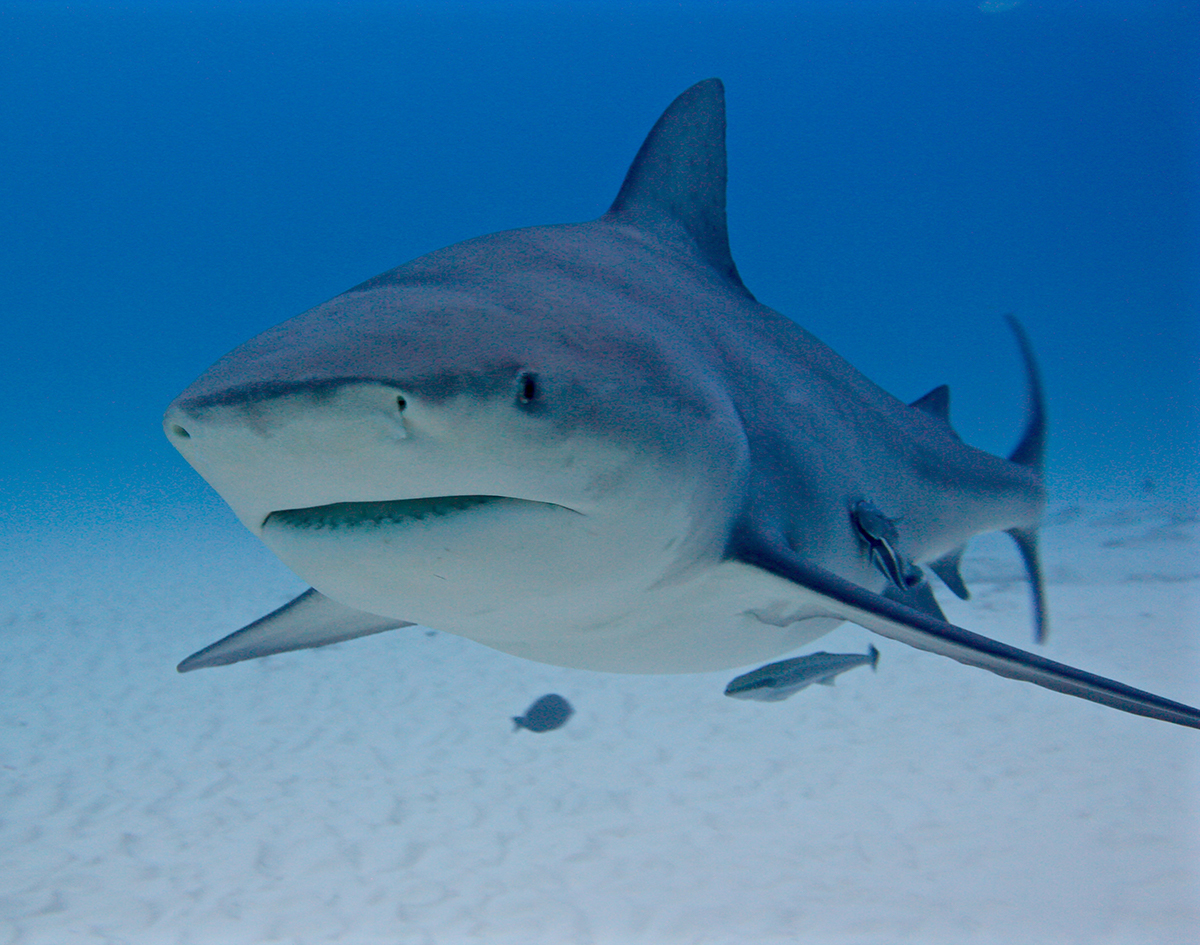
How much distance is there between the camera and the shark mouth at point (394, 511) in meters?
1.05

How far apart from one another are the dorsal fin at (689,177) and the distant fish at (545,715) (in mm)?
3265

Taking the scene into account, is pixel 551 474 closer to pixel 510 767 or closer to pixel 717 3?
pixel 510 767

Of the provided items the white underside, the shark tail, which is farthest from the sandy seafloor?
the white underside

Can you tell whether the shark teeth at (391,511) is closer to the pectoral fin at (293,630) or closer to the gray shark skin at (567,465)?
the gray shark skin at (567,465)

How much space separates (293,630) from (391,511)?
60.2 inches

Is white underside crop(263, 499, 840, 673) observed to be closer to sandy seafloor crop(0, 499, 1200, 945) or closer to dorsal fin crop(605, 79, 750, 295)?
dorsal fin crop(605, 79, 750, 295)

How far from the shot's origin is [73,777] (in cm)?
466

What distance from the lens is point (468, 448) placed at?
3.17ft

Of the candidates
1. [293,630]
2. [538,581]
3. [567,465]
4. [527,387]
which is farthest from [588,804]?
[527,387]

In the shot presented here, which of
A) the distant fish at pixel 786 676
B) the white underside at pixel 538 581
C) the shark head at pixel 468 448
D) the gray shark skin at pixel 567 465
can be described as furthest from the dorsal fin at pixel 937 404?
the shark head at pixel 468 448

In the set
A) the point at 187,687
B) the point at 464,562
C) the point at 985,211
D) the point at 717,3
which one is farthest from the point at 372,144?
the point at 464,562

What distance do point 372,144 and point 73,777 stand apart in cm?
7625

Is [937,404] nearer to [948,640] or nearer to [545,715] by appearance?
[948,640]

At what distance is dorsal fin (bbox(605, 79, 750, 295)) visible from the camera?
268 cm
